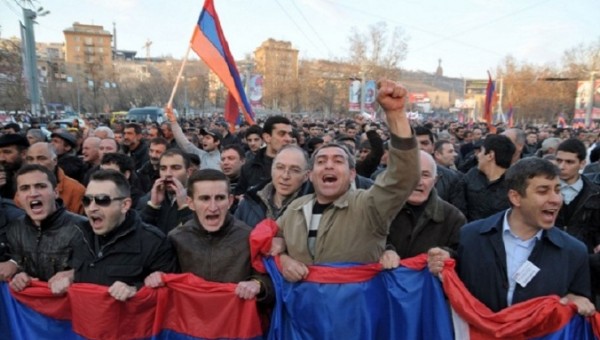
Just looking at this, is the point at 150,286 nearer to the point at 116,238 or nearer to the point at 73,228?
the point at 116,238

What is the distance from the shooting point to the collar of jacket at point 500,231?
8.56 feet

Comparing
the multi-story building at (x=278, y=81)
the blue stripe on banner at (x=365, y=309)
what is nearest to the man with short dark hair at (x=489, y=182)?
the blue stripe on banner at (x=365, y=309)

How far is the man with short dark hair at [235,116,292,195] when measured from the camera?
5664 mm

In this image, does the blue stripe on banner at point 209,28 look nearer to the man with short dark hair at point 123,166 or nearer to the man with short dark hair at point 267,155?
the man with short dark hair at point 267,155

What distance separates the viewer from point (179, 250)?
10.3ft

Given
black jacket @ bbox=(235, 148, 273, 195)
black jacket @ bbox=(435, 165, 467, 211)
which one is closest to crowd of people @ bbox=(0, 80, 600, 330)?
black jacket @ bbox=(435, 165, 467, 211)

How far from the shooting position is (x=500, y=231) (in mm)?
2766

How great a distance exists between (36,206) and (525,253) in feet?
10.8

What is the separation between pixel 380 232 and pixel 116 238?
5.55 ft

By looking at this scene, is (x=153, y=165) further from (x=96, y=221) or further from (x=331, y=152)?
(x=331, y=152)

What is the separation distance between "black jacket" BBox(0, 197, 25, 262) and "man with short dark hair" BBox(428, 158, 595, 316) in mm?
3084

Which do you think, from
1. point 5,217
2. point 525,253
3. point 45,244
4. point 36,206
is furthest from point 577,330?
point 5,217

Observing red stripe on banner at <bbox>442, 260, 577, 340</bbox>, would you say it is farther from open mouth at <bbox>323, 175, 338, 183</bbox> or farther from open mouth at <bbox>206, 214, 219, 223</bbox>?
open mouth at <bbox>206, 214, 219, 223</bbox>

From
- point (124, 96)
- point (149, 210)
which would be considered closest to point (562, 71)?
point (124, 96)
